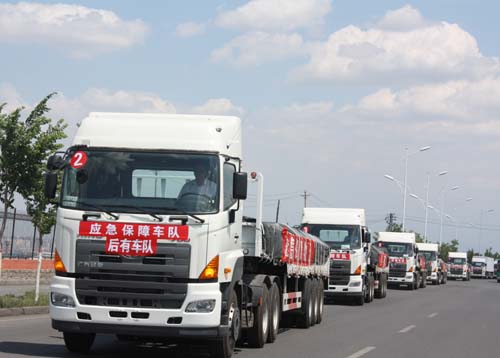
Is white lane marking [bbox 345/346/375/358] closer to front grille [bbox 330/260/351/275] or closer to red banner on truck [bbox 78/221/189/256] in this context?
red banner on truck [bbox 78/221/189/256]

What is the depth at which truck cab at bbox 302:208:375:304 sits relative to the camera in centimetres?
2998

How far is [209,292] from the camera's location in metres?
12.1

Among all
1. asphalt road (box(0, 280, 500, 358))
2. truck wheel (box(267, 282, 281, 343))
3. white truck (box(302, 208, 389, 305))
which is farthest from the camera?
white truck (box(302, 208, 389, 305))

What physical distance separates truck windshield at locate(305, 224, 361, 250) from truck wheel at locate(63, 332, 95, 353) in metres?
16.8

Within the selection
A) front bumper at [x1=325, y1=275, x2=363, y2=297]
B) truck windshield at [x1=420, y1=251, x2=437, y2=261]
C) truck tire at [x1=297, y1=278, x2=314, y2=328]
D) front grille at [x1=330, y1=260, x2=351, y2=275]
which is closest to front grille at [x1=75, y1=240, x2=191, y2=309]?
truck tire at [x1=297, y1=278, x2=314, y2=328]

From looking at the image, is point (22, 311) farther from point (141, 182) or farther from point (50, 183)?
point (141, 182)

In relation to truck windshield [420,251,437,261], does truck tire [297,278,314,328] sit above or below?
below

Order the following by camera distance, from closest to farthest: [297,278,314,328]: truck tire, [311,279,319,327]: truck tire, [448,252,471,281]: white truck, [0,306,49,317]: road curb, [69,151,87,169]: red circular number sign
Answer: [69,151,87,169]: red circular number sign < [297,278,314,328]: truck tire < [0,306,49,317]: road curb < [311,279,319,327]: truck tire < [448,252,471,281]: white truck

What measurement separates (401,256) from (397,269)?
0.71 metres

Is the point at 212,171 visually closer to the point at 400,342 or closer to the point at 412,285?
the point at 400,342

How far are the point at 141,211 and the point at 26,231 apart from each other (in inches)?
1037

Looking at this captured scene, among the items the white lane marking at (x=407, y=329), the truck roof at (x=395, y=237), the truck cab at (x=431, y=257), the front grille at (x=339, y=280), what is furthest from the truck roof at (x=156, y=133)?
the truck cab at (x=431, y=257)

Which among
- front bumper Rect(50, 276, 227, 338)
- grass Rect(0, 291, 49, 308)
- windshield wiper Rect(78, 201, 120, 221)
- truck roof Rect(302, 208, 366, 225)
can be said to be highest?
truck roof Rect(302, 208, 366, 225)

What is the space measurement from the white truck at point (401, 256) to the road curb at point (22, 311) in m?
29.7
